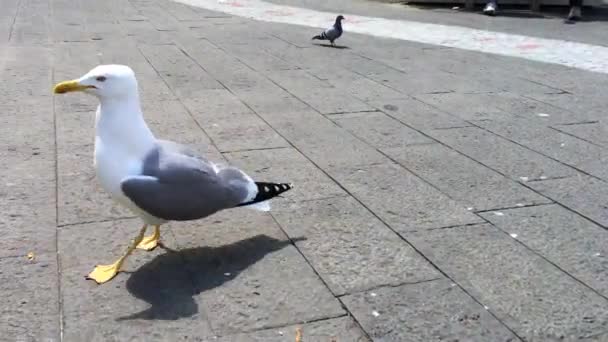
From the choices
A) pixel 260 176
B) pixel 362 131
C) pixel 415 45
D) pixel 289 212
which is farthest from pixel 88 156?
pixel 415 45

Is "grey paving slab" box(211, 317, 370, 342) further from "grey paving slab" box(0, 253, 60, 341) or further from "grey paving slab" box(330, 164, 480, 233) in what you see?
"grey paving slab" box(330, 164, 480, 233)

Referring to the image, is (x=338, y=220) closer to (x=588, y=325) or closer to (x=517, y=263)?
(x=517, y=263)

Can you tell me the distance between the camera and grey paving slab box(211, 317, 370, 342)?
8.67 ft

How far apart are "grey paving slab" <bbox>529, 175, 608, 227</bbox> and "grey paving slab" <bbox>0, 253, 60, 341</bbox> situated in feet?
8.77

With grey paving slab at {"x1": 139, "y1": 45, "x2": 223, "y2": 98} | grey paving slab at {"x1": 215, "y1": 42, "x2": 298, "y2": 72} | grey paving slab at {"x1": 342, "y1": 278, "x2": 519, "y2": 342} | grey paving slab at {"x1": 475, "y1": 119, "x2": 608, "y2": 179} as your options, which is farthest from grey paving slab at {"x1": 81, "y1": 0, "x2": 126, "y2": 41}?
grey paving slab at {"x1": 342, "y1": 278, "x2": 519, "y2": 342}

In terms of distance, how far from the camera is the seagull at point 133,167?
3010 millimetres

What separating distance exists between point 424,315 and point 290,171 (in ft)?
5.73

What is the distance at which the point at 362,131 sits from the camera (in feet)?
17.2

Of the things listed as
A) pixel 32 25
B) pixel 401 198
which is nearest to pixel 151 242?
pixel 401 198

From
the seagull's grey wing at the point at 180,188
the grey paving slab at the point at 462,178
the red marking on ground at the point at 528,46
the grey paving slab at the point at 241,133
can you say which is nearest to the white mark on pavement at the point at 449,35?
the red marking on ground at the point at 528,46

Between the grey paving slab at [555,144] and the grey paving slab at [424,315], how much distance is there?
1964 millimetres

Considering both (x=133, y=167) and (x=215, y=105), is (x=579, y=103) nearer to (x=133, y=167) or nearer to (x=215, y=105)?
(x=215, y=105)

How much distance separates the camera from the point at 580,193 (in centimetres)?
410

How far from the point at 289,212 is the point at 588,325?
5.26 ft
